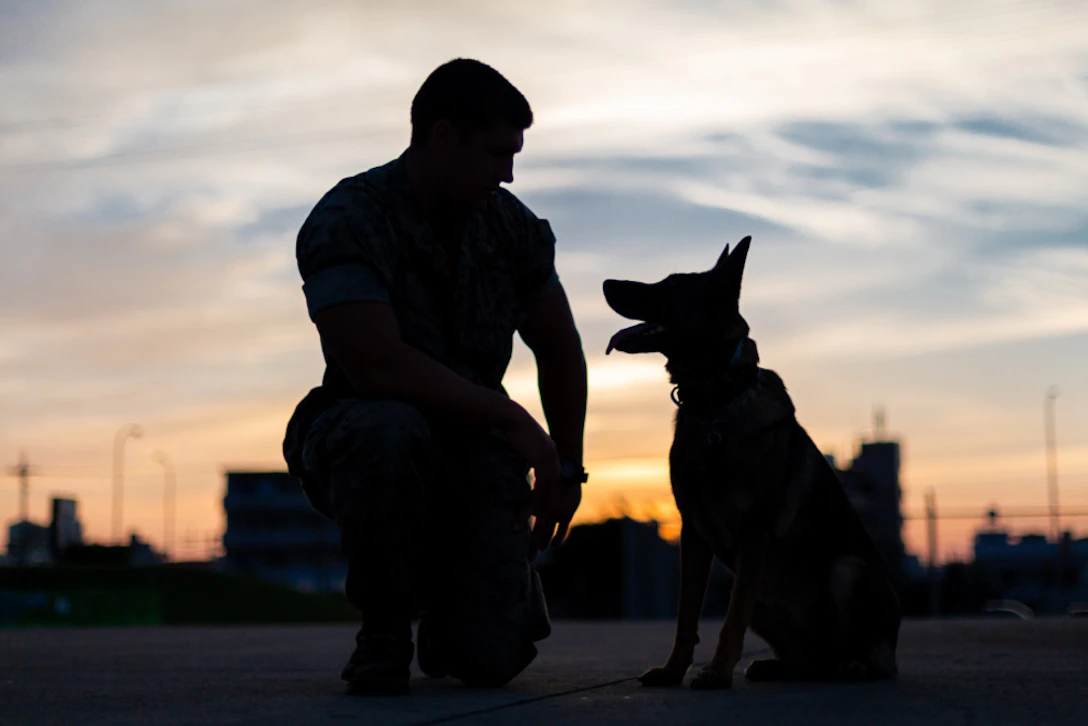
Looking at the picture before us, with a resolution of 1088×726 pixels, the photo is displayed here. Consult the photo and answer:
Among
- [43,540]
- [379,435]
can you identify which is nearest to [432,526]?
[379,435]

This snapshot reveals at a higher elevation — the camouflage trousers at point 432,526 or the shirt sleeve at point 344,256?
the shirt sleeve at point 344,256

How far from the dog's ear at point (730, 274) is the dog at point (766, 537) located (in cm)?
11

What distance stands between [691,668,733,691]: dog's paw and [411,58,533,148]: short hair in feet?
5.53

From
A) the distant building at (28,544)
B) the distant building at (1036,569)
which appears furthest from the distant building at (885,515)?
the distant building at (28,544)

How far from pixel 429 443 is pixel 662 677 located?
108 cm

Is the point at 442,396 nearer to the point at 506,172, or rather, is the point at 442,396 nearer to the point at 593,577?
the point at 506,172

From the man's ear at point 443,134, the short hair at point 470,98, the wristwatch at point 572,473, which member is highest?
the short hair at point 470,98

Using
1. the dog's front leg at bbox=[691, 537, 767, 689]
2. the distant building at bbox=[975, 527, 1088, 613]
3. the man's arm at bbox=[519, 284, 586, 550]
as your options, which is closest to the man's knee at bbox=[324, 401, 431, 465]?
the man's arm at bbox=[519, 284, 586, 550]

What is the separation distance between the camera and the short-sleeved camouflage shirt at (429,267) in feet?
12.4

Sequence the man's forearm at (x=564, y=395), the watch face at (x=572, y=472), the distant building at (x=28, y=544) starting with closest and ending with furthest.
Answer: the watch face at (x=572, y=472) < the man's forearm at (x=564, y=395) < the distant building at (x=28, y=544)

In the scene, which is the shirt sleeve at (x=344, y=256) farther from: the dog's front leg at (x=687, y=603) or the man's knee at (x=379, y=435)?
the dog's front leg at (x=687, y=603)

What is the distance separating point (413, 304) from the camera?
4.09 m

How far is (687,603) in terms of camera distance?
4430 millimetres

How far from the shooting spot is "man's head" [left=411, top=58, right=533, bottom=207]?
390 centimetres
